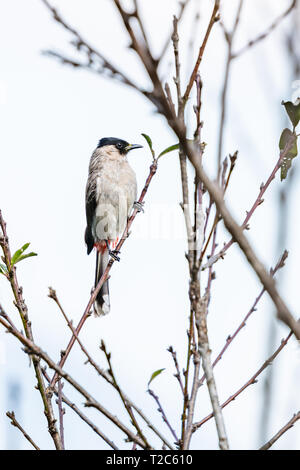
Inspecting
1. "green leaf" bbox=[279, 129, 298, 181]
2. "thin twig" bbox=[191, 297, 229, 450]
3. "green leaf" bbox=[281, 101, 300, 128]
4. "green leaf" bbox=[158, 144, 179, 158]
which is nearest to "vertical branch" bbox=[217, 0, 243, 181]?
"thin twig" bbox=[191, 297, 229, 450]

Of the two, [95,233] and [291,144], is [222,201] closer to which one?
[291,144]

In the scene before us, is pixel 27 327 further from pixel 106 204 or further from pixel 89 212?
pixel 89 212

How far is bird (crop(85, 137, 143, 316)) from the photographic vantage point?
7785 millimetres

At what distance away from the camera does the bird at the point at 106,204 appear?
779 centimetres

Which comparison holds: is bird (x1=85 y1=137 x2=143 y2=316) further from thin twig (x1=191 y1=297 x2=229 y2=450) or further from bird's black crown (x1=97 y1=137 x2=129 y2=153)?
thin twig (x1=191 y1=297 x2=229 y2=450)

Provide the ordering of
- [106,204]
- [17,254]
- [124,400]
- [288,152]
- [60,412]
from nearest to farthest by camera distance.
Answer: [124,400]
[288,152]
[60,412]
[17,254]
[106,204]

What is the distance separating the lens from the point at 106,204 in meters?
7.93

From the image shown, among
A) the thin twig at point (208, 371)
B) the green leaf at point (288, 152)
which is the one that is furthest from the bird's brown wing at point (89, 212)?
the thin twig at point (208, 371)

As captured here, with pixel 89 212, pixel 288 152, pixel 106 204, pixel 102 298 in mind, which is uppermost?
pixel 89 212

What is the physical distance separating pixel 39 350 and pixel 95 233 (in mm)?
5605

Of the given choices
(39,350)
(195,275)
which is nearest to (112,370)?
(39,350)

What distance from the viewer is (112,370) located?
2459 millimetres

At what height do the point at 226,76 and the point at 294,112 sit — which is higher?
the point at 294,112

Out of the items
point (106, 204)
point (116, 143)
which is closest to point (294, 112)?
point (106, 204)
